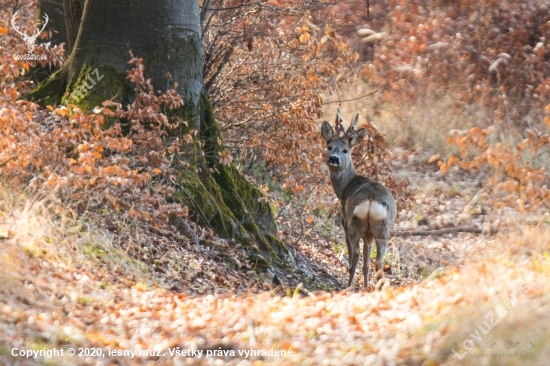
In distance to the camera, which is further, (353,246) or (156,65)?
(353,246)

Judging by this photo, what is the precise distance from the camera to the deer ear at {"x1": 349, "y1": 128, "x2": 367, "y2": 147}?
10203 mm

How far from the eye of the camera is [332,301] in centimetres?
680

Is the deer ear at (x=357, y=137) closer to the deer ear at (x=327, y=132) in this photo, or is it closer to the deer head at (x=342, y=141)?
the deer head at (x=342, y=141)

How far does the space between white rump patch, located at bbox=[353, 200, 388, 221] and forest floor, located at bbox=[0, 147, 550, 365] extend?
1.48 meters

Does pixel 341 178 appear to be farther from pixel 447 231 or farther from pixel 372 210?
pixel 447 231

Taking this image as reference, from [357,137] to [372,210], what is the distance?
166cm

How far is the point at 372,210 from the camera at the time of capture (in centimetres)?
884
